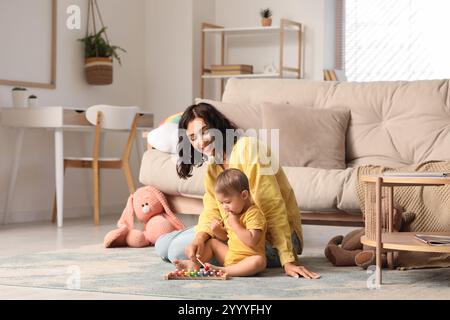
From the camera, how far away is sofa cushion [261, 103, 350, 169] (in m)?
4.14

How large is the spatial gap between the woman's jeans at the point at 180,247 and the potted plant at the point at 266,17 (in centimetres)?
329

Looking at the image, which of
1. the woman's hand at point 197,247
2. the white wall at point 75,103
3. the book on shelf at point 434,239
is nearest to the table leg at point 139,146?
the white wall at point 75,103

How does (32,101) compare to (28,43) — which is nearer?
(32,101)

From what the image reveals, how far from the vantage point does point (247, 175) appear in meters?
3.12

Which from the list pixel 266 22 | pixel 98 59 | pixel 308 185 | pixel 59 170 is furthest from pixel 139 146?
pixel 308 185

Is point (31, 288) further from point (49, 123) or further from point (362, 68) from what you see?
point (362, 68)

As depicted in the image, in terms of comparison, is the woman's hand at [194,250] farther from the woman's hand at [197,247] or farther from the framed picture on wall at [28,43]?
the framed picture on wall at [28,43]

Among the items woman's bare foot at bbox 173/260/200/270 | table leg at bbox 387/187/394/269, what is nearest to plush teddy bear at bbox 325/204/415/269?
table leg at bbox 387/187/394/269

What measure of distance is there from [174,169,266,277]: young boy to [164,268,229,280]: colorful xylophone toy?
0.04 m

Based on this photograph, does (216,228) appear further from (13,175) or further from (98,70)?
(98,70)

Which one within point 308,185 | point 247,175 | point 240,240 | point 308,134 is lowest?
point 240,240

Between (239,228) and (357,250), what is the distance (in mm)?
677

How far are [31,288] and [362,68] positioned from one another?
4378 millimetres
